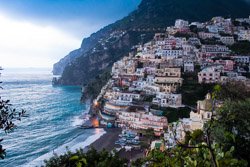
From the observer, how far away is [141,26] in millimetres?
124375

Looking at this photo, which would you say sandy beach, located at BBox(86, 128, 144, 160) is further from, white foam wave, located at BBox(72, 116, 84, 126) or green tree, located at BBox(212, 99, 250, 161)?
green tree, located at BBox(212, 99, 250, 161)

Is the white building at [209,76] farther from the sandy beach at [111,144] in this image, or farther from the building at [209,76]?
the sandy beach at [111,144]

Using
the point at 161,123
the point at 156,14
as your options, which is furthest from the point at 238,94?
the point at 156,14

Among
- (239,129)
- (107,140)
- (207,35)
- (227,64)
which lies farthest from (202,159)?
(207,35)

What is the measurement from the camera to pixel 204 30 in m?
77.0

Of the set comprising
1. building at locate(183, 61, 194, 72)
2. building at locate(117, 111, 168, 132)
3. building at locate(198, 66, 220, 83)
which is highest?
building at locate(183, 61, 194, 72)

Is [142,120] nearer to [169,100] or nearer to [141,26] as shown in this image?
[169,100]

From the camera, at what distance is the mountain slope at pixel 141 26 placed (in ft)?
388

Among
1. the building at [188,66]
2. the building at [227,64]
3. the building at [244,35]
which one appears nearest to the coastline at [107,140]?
the building at [188,66]

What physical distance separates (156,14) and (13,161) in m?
107

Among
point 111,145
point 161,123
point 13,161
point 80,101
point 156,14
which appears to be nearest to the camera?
point 13,161

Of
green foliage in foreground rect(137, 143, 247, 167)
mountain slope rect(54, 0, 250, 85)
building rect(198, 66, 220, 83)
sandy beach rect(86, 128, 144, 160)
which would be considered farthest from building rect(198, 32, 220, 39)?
green foliage in foreground rect(137, 143, 247, 167)

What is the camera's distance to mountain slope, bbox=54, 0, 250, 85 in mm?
118375

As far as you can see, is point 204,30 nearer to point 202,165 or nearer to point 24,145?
point 24,145
